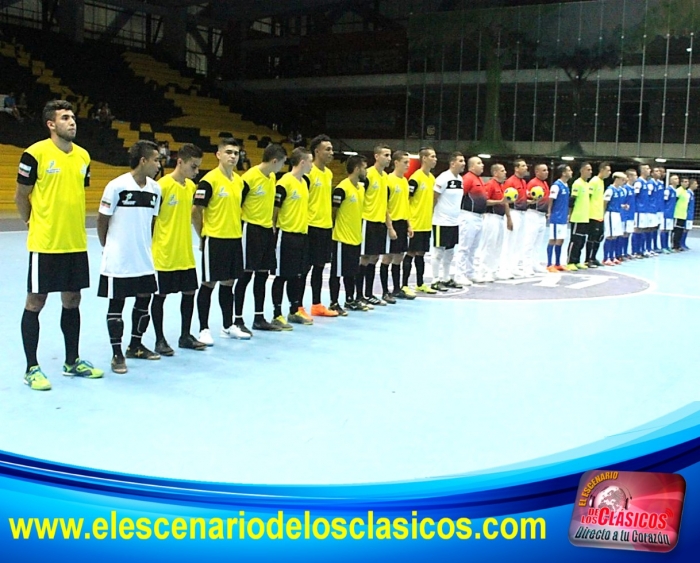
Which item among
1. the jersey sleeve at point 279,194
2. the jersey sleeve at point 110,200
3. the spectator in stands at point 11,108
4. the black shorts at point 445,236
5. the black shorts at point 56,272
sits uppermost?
the spectator in stands at point 11,108

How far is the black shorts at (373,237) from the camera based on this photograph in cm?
909

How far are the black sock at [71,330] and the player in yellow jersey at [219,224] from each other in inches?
54.4

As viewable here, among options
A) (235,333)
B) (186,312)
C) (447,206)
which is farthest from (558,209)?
(186,312)

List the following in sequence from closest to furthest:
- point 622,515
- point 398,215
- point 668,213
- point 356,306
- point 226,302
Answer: point 622,515
point 226,302
point 356,306
point 398,215
point 668,213

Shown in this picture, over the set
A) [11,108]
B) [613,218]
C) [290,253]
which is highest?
[11,108]

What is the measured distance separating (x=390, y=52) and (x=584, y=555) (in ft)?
110

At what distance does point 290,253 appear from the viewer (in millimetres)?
7812

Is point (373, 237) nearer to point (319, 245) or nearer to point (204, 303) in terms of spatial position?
point (319, 245)

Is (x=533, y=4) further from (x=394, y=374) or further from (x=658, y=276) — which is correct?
(x=394, y=374)

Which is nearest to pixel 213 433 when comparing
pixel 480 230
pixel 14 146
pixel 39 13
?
pixel 480 230

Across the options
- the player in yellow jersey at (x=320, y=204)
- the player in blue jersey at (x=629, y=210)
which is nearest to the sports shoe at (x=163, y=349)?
the player in yellow jersey at (x=320, y=204)

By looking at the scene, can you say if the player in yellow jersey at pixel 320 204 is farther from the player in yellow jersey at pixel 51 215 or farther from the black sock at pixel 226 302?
the player in yellow jersey at pixel 51 215

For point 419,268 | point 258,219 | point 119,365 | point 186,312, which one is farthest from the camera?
point 419,268

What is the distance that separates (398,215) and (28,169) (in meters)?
5.10
